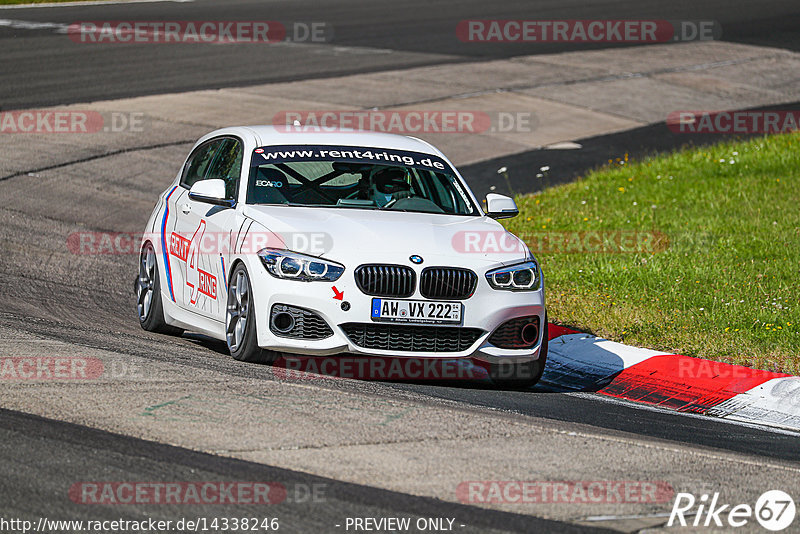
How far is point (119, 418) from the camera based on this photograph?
6.29 m

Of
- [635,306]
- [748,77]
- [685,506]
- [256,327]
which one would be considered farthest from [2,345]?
[748,77]

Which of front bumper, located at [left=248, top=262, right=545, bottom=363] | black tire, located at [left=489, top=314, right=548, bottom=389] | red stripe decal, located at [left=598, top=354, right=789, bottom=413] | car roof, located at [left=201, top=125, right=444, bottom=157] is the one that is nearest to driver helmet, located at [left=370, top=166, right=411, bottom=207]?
car roof, located at [left=201, top=125, right=444, bottom=157]

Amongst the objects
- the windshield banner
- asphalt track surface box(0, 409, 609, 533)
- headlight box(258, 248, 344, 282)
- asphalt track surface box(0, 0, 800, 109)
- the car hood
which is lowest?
asphalt track surface box(0, 409, 609, 533)

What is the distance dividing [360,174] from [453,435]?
3399 mm

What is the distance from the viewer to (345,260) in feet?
26.6

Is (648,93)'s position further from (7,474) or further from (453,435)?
(7,474)

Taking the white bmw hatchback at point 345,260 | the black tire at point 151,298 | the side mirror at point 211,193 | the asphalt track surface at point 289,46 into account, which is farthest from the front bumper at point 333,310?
the asphalt track surface at point 289,46

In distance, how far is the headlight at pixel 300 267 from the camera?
26.5 ft

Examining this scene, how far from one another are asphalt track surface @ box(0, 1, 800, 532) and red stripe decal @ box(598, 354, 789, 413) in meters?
0.36

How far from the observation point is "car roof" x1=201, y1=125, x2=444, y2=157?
9594 millimetres

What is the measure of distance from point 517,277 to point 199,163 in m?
3.13

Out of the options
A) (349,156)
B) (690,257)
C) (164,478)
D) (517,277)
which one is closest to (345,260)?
(517,277)

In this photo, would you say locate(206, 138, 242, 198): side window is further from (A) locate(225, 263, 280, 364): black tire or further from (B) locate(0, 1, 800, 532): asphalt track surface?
(B) locate(0, 1, 800, 532): asphalt track surface

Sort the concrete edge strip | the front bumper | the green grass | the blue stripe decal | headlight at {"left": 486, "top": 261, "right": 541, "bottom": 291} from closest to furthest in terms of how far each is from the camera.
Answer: the front bumper < headlight at {"left": 486, "top": 261, "right": 541, "bottom": 291} < the concrete edge strip < the blue stripe decal < the green grass
